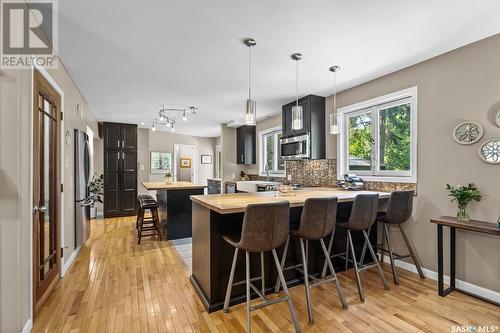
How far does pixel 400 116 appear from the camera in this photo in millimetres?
3232

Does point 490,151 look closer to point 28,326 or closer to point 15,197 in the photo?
point 15,197

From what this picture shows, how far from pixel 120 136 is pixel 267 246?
18.8 ft

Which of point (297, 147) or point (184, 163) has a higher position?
point (297, 147)

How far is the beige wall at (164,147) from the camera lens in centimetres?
739

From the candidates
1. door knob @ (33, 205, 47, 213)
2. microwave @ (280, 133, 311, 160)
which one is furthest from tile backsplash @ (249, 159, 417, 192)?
door knob @ (33, 205, 47, 213)

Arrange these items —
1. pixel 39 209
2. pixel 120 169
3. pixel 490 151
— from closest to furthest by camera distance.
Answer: pixel 39 209 < pixel 490 151 < pixel 120 169

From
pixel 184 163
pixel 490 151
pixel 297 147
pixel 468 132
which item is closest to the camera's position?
pixel 490 151

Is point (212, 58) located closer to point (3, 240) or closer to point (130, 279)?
point (3, 240)

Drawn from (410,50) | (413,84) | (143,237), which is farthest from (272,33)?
(143,237)

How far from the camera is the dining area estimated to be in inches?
73.5

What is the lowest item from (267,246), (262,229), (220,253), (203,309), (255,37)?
(203,309)

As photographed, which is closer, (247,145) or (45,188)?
(45,188)

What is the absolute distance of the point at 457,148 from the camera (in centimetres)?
259

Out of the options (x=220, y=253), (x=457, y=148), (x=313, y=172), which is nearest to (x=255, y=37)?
(x=220, y=253)
